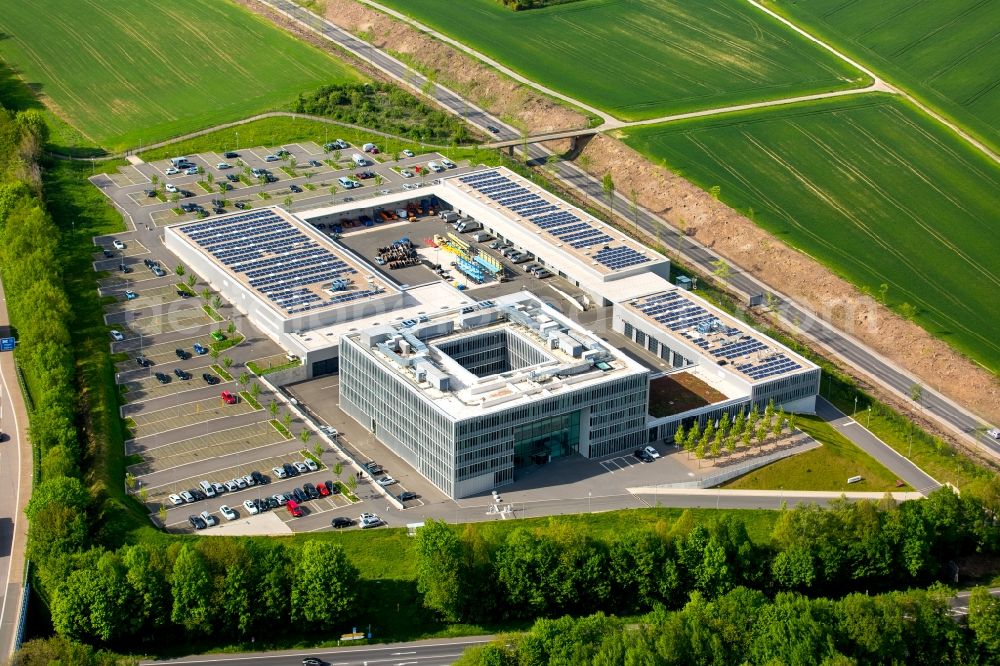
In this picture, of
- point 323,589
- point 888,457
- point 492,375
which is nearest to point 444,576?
point 323,589

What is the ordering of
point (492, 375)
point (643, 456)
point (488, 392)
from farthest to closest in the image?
point (643, 456)
point (492, 375)
point (488, 392)

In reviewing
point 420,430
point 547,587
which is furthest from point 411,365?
point 547,587

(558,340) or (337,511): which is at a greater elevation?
(558,340)

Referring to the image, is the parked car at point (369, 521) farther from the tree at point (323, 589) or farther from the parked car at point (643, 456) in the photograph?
the parked car at point (643, 456)

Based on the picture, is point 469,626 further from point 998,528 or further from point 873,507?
point 998,528

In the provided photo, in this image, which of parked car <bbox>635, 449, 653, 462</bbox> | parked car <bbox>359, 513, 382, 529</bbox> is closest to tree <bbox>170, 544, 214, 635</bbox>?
parked car <bbox>359, 513, 382, 529</bbox>

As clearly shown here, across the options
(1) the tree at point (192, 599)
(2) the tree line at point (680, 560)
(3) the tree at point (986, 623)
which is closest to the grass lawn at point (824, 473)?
(2) the tree line at point (680, 560)

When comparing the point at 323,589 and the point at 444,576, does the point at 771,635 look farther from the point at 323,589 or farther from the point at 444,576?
the point at 323,589
